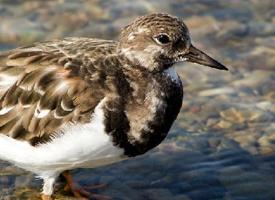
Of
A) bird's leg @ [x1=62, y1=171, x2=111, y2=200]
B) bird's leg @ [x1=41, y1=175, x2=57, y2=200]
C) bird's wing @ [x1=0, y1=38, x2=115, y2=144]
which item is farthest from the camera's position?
bird's leg @ [x1=62, y1=171, x2=111, y2=200]

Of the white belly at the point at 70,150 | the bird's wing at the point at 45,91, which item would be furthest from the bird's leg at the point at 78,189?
the bird's wing at the point at 45,91

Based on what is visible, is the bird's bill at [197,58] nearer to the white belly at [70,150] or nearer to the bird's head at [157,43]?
the bird's head at [157,43]

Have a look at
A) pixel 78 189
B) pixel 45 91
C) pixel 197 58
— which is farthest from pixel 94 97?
pixel 78 189

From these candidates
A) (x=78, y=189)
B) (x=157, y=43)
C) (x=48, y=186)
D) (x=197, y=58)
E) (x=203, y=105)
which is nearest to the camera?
(x=157, y=43)

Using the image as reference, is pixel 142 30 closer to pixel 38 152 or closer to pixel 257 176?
pixel 38 152

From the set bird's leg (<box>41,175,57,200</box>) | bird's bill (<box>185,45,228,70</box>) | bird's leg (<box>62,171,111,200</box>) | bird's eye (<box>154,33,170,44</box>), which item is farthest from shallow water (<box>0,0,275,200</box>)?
bird's eye (<box>154,33,170,44</box>)

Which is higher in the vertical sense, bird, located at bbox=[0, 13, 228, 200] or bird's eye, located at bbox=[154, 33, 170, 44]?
bird's eye, located at bbox=[154, 33, 170, 44]

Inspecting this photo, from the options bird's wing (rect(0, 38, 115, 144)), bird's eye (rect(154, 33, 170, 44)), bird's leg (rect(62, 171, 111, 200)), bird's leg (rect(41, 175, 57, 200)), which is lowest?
bird's leg (rect(62, 171, 111, 200))

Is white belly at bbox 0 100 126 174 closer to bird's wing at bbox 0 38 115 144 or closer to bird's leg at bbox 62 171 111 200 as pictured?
bird's wing at bbox 0 38 115 144

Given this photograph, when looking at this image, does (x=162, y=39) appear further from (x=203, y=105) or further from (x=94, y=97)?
(x=203, y=105)
